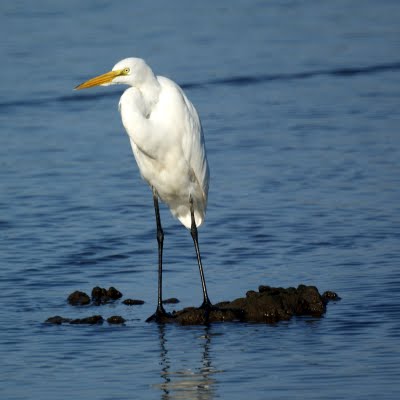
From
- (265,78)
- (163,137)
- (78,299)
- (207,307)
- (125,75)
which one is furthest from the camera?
(265,78)

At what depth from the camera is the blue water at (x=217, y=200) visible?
8.03 m

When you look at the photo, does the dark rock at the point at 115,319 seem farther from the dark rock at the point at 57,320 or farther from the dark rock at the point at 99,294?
the dark rock at the point at 99,294

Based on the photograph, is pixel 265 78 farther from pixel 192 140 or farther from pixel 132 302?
pixel 132 302

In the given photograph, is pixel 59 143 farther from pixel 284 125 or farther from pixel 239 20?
pixel 239 20

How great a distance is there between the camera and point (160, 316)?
9.16 m

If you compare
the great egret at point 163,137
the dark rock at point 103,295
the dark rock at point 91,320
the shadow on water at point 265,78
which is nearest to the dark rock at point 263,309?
the great egret at point 163,137

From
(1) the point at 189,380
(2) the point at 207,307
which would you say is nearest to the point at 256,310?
(2) the point at 207,307

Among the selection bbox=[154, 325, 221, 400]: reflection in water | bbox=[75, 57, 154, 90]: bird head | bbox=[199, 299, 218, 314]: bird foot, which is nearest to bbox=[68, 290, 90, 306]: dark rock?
bbox=[199, 299, 218, 314]: bird foot

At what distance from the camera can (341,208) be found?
488 inches

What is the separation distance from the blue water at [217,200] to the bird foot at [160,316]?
0.33ft

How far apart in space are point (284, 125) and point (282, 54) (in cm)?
497

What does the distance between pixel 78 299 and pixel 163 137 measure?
1498mm

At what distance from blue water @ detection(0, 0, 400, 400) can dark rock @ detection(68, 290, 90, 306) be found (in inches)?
4.8

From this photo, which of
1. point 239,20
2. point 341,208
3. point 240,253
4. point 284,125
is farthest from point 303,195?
point 239,20
